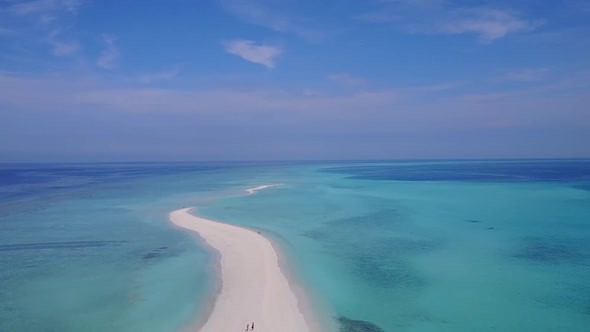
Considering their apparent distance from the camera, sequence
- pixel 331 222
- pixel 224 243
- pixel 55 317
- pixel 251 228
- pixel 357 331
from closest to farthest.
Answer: pixel 357 331 → pixel 55 317 → pixel 224 243 → pixel 251 228 → pixel 331 222

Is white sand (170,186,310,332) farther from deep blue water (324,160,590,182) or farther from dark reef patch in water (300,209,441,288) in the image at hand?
deep blue water (324,160,590,182)

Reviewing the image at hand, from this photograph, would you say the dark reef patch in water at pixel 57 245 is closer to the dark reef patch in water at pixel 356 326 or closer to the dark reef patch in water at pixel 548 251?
the dark reef patch in water at pixel 356 326

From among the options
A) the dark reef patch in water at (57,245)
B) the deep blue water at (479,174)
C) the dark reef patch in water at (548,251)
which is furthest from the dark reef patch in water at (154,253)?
the deep blue water at (479,174)

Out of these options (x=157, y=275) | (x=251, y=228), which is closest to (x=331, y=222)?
(x=251, y=228)

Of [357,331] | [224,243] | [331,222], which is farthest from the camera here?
[331,222]

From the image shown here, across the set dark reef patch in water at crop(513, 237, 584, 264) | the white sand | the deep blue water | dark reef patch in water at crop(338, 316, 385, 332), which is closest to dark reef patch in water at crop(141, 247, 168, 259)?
the white sand

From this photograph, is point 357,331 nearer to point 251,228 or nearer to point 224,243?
point 224,243

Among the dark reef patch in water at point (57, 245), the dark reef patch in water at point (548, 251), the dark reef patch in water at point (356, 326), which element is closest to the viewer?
the dark reef patch in water at point (356, 326)
